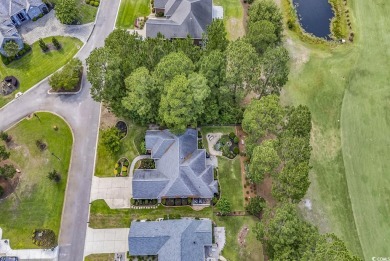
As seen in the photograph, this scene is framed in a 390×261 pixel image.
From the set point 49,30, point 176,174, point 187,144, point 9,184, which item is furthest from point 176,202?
point 49,30

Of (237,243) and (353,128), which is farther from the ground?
(353,128)

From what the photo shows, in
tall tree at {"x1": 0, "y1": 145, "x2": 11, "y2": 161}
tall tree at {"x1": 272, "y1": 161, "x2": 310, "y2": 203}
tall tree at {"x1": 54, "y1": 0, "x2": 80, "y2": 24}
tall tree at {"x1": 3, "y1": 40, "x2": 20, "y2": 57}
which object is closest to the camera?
tall tree at {"x1": 272, "y1": 161, "x2": 310, "y2": 203}

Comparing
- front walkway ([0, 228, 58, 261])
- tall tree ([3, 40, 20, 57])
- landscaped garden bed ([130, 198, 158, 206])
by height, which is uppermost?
tall tree ([3, 40, 20, 57])

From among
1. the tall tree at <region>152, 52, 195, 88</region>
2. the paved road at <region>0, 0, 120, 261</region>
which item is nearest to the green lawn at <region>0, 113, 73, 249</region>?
the paved road at <region>0, 0, 120, 261</region>

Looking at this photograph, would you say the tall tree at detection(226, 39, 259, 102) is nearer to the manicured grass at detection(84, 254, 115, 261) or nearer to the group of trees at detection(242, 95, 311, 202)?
the group of trees at detection(242, 95, 311, 202)

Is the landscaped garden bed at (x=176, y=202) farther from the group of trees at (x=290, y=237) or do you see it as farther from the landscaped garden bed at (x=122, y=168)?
the group of trees at (x=290, y=237)

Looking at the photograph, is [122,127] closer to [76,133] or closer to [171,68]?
[76,133]

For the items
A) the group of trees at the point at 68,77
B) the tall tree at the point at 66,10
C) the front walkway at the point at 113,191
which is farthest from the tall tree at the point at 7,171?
the tall tree at the point at 66,10
